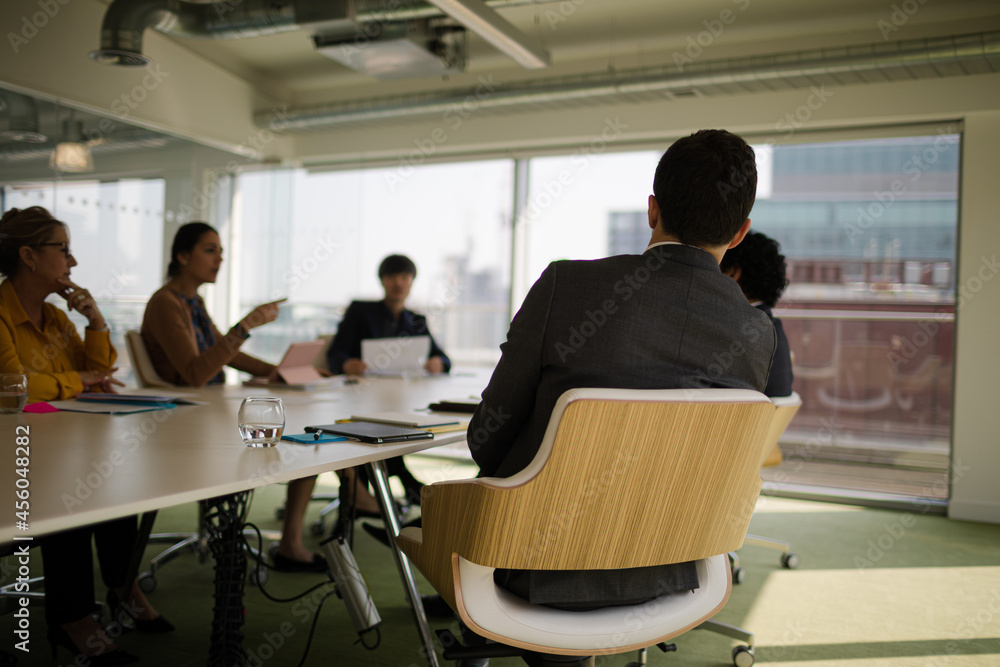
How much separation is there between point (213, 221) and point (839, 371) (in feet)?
16.8

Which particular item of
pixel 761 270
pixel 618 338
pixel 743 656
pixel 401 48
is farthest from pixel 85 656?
pixel 401 48

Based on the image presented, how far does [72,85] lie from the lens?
4.74m

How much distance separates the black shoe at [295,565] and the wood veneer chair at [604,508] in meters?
2.03

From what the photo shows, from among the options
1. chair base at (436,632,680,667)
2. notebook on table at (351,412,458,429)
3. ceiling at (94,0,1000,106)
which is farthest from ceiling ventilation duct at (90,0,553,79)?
chair base at (436,632,680,667)

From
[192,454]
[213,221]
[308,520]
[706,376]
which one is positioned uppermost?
[213,221]

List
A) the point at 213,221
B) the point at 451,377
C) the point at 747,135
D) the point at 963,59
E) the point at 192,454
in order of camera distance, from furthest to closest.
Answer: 1. the point at 213,221
2. the point at 747,135
3. the point at 963,59
4. the point at 451,377
5. the point at 192,454

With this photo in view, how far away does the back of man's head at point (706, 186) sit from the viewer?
134cm

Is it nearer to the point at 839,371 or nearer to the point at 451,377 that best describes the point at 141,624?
the point at 451,377

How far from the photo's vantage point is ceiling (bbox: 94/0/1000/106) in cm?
461

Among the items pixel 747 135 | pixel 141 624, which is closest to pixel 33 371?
pixel 141 624

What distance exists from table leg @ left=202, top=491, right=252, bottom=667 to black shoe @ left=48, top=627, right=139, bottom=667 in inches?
25.9

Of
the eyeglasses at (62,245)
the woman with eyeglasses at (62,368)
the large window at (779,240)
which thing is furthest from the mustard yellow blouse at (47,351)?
the large window at (779,240)

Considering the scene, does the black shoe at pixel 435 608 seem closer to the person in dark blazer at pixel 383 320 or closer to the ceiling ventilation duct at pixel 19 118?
the person in dark blazer at pixel 383 320

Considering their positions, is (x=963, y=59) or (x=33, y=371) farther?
(x=963, y=59)
